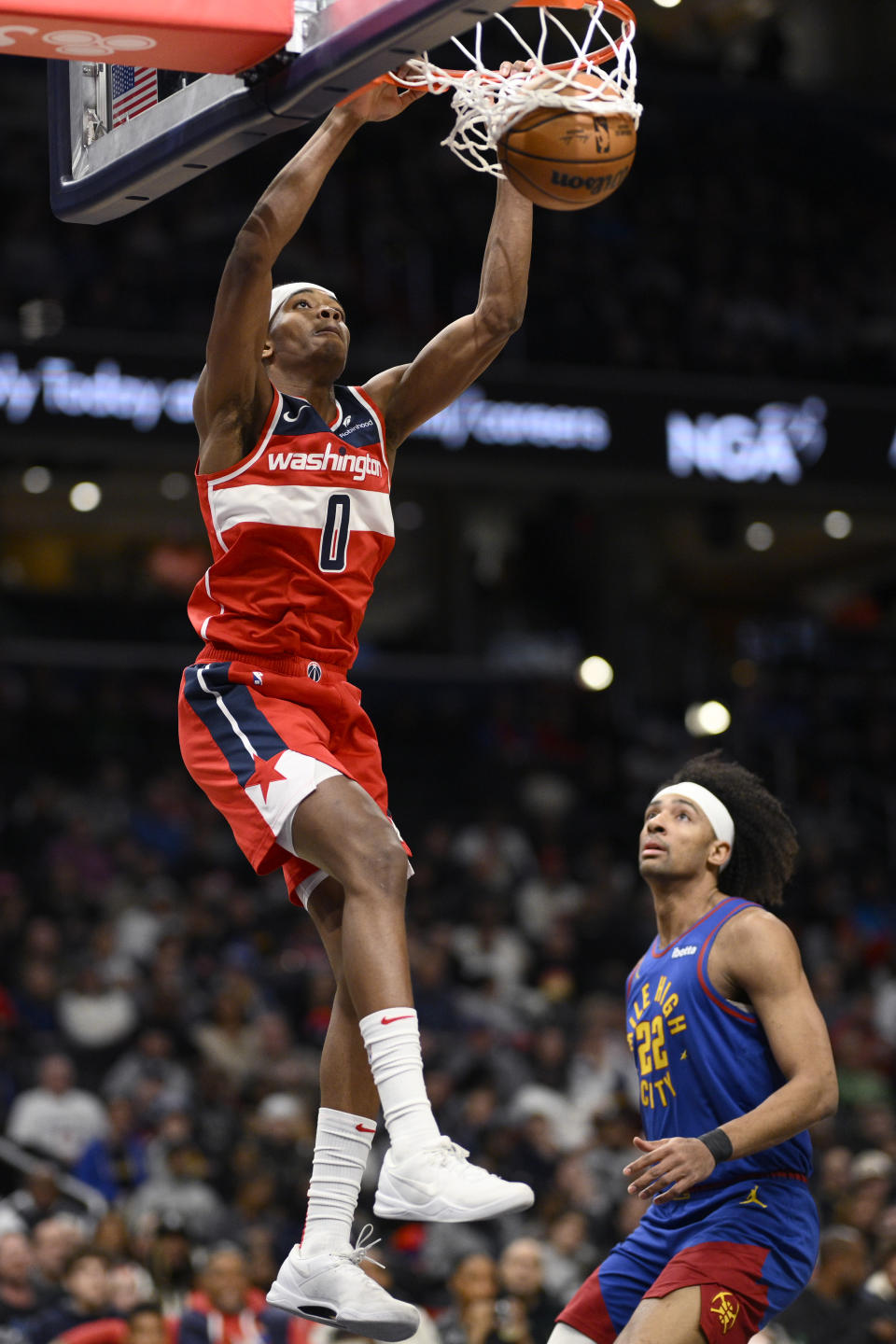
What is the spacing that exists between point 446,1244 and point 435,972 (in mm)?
3167

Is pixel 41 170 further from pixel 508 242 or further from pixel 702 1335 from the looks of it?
pixel 702 1335

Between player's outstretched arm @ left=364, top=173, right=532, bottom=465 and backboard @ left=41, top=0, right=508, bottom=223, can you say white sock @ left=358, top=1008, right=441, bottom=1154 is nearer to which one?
player's outstretched arm @ left=364, top=173, right=532, bottom=465

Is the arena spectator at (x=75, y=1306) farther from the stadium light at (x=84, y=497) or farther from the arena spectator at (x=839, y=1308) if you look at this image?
the stadium light at (x=84, y=497)

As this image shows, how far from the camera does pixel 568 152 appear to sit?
12.8ft

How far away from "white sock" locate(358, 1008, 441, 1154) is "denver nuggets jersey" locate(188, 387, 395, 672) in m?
0.92

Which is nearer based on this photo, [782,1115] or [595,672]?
[782,1115]

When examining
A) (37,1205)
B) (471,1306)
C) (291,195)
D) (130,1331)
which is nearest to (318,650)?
(291,195)

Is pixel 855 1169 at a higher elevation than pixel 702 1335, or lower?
lower

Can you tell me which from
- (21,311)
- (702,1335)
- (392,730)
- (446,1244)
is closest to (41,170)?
(21,311)

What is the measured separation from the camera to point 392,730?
16.7 m

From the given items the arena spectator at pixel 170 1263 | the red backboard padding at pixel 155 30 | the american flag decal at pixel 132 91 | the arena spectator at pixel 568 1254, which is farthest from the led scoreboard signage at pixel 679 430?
the red backboard padding at pixel 155 30

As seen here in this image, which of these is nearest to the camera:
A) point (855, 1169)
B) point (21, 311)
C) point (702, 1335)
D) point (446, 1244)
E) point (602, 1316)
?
point (702, 1335)

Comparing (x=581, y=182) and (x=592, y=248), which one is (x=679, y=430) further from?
(x=581, y=182)

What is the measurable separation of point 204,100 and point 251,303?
46 cm
